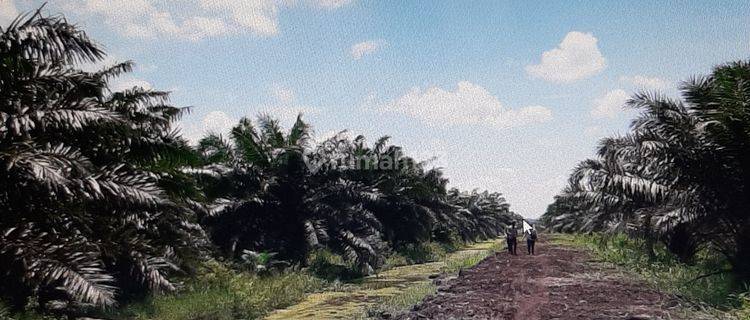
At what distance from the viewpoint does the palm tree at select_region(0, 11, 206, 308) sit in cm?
594

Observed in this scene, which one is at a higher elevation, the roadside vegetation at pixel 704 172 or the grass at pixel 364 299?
the roadside vegetation at pixel 704 172

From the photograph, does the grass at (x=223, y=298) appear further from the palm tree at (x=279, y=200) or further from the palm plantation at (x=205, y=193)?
the palm tree at (x=279, y=200)

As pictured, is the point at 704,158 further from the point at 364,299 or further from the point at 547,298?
the point at 364,299

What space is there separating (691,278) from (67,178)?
Result: 1329 cm

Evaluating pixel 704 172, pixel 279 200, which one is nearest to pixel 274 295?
pixel 279 200

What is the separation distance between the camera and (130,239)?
7.99 metres

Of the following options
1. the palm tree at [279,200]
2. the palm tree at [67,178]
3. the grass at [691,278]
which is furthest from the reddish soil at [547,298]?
the palm tree at [67,178]

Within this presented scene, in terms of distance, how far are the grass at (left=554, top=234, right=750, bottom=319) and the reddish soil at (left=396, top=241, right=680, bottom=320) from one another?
0.57 meters

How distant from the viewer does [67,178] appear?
6422mm

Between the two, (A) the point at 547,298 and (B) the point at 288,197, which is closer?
(A) the point at 547,298

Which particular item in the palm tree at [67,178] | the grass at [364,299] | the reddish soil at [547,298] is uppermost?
the palm tree at [67,178]

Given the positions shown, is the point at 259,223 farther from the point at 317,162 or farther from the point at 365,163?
the point at 365,163

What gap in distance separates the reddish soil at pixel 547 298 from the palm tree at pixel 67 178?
15.8 ft

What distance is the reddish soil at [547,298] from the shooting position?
9775mm
